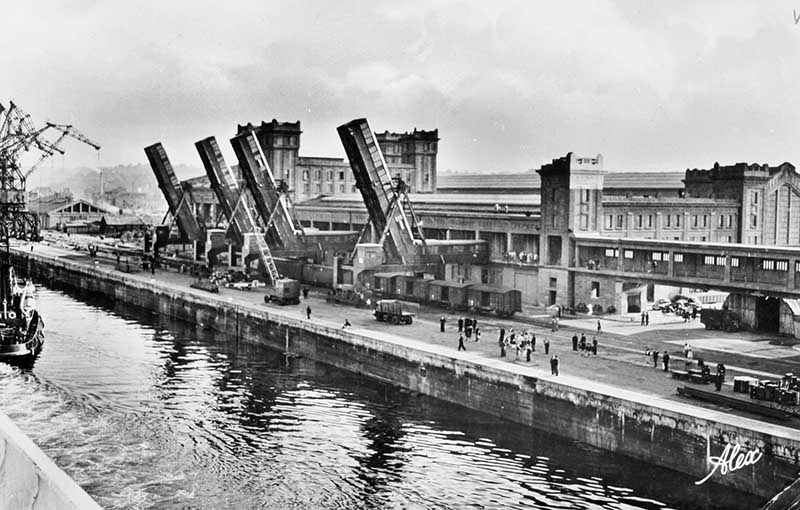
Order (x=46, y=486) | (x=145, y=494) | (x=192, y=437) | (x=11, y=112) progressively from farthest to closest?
(x=11, y=112), (x=192, y=437), (x=145, y=494), (x=46, y=486)

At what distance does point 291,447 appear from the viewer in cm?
3106

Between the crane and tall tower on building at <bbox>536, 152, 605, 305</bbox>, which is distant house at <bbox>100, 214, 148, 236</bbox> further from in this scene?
tall tower on building at <bbox>536, 152, 605, 305</bbox>

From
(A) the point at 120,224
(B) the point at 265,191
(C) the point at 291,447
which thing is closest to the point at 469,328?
(C) the point at 291,447

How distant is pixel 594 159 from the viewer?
56.7 metres

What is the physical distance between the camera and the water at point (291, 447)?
85.3 feet

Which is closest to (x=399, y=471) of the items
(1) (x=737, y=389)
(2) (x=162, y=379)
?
(1) (x=737, y=389)

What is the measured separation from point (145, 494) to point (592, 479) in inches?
571

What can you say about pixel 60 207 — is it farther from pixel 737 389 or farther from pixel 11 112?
pixel 737 389

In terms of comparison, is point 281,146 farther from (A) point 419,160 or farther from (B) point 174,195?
(A) point 419,160

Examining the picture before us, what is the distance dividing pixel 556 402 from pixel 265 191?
52.3 meters
